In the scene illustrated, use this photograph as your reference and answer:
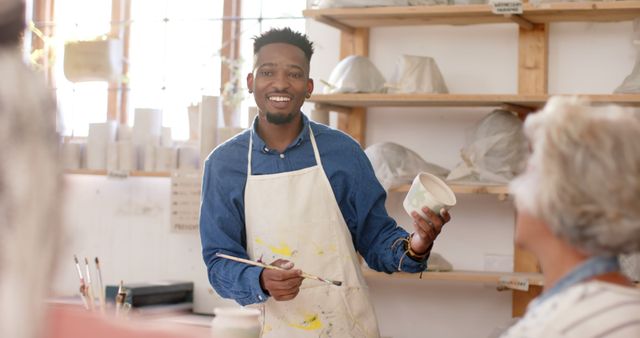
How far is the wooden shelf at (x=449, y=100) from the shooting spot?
3.70m

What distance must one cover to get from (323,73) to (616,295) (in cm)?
314

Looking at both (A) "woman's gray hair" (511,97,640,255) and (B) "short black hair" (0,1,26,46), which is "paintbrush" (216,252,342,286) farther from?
(B) "short black hair" (0,1,26,46)

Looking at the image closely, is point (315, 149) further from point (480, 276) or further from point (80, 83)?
point (80, 83)

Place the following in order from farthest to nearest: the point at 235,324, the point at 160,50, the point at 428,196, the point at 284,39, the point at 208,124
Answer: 1. the point at 160,50
2. the point at 208,124
3. the point at 284,39
4. the point at 428,196
5. the point at 235,324

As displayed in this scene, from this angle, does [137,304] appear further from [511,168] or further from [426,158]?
[511,168]

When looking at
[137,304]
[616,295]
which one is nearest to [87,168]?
[137,304]

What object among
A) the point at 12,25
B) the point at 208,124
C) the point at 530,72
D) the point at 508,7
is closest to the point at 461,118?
the point at 530,72

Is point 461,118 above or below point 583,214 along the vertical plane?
above

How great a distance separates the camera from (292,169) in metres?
2.94

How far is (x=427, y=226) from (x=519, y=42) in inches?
70.6

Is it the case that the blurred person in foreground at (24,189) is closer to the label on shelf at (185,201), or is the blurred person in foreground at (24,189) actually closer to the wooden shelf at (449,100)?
the wooden shelf at (449,100)

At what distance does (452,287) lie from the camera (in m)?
4.17

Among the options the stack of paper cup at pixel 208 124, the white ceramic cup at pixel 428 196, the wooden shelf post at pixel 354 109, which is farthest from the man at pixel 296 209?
the stack of paper cup at pixel 208 124

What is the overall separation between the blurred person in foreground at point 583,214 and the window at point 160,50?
3452 millimetres
